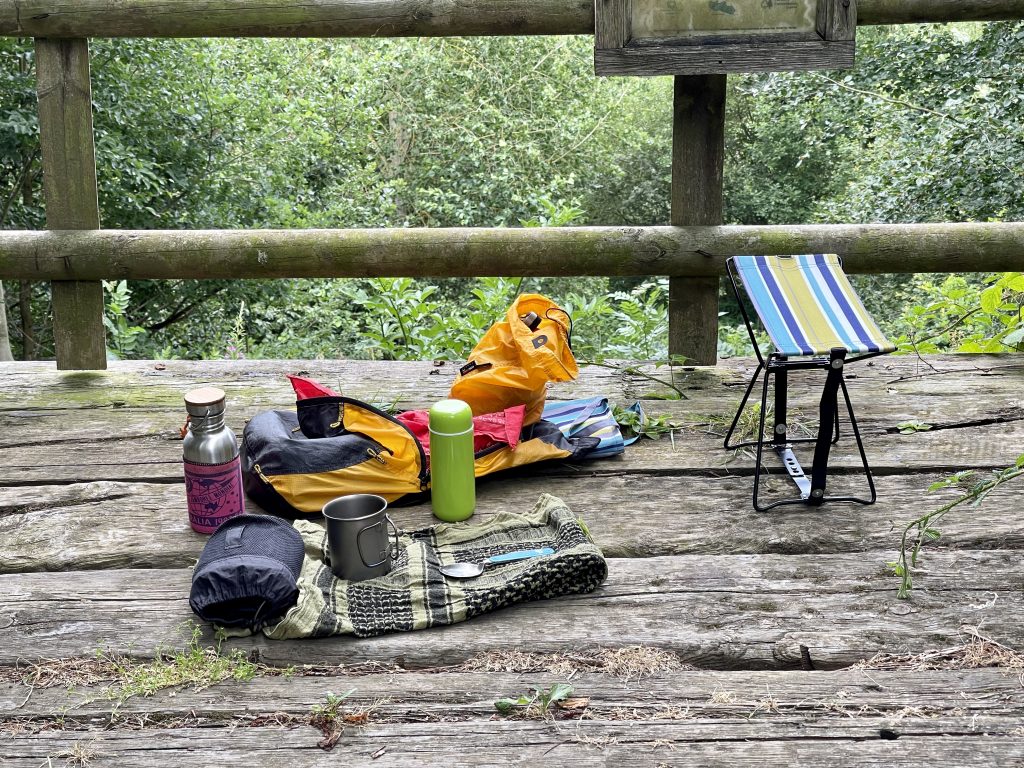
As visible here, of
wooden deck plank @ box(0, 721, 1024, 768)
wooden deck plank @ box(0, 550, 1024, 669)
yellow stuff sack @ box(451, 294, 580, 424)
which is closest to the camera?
wooden deck plank @ box(0, 721, 1024, 768)

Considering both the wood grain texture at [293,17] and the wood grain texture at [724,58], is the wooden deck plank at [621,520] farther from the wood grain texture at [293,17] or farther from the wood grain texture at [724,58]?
the wood grain texture at [293,17]

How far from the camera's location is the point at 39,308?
27.2 ft

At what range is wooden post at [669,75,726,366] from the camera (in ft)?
10.7

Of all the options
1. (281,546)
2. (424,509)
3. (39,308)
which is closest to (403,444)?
(424,509)

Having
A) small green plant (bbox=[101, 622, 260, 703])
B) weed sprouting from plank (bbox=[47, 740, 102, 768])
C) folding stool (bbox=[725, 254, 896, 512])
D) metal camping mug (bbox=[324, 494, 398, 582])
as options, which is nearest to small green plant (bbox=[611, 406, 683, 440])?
folding stool (bbox=[725, 254, 896, 512])

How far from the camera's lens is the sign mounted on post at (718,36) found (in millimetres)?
3014

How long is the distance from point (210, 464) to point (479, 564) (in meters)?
0.63

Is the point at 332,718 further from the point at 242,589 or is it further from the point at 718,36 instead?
the point at 718,36

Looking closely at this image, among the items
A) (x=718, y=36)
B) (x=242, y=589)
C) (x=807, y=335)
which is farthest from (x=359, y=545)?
(x=718, y=36)

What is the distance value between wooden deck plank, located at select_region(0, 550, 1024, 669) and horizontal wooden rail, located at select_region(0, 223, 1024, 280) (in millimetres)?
1445

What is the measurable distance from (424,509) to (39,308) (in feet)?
23.4

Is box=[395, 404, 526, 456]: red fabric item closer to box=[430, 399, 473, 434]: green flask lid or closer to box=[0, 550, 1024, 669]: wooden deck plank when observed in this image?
box=[430, 399, 473, 434]: green flask lid

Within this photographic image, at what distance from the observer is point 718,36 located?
3041 mm

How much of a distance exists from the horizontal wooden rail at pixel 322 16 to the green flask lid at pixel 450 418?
4.90 ft
